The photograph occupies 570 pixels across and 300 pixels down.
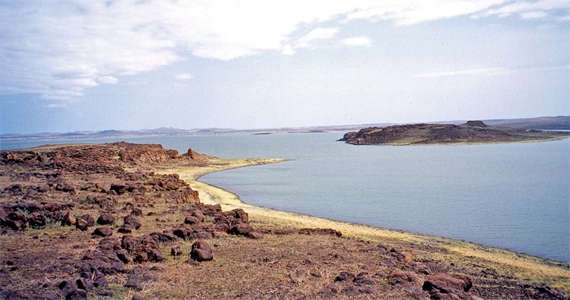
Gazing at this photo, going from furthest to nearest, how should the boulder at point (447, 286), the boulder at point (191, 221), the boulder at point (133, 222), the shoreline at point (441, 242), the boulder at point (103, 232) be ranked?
1. the boulder at point (191, 221)
2. the boulder at point (133, 222)
3. the boulder at point (103, 232)
4. the shoreline at point (441, 242)
5. the boulder at point (447, 286)

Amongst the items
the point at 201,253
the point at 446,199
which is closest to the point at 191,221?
the point at 201,253

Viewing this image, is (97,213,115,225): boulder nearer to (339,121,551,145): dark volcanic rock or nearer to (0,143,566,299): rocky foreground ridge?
(0,143,566,299): rocky foreground ridge

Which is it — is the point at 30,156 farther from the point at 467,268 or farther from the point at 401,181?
the point at 467,268

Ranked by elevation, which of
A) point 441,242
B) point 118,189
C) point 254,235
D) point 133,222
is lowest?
point 441,242

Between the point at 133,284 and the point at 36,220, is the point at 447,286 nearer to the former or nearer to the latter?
the point at 133,284

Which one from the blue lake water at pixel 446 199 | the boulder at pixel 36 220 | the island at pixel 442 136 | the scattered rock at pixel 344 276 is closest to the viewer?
the scattered rock at pixel 344 276

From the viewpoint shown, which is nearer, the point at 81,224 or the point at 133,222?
the point at 81,224

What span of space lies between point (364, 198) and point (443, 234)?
10.6m

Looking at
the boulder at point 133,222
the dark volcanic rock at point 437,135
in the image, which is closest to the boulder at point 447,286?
the boulder at point 133,222

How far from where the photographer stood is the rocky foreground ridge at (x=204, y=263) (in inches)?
347

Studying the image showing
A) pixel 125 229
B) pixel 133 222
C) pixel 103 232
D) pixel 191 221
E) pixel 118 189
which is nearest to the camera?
pixel 103 232

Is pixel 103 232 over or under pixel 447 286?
over

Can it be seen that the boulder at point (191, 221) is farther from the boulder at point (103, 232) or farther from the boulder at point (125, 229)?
the boulder at point (103, 232)

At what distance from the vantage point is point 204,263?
11.0 m
